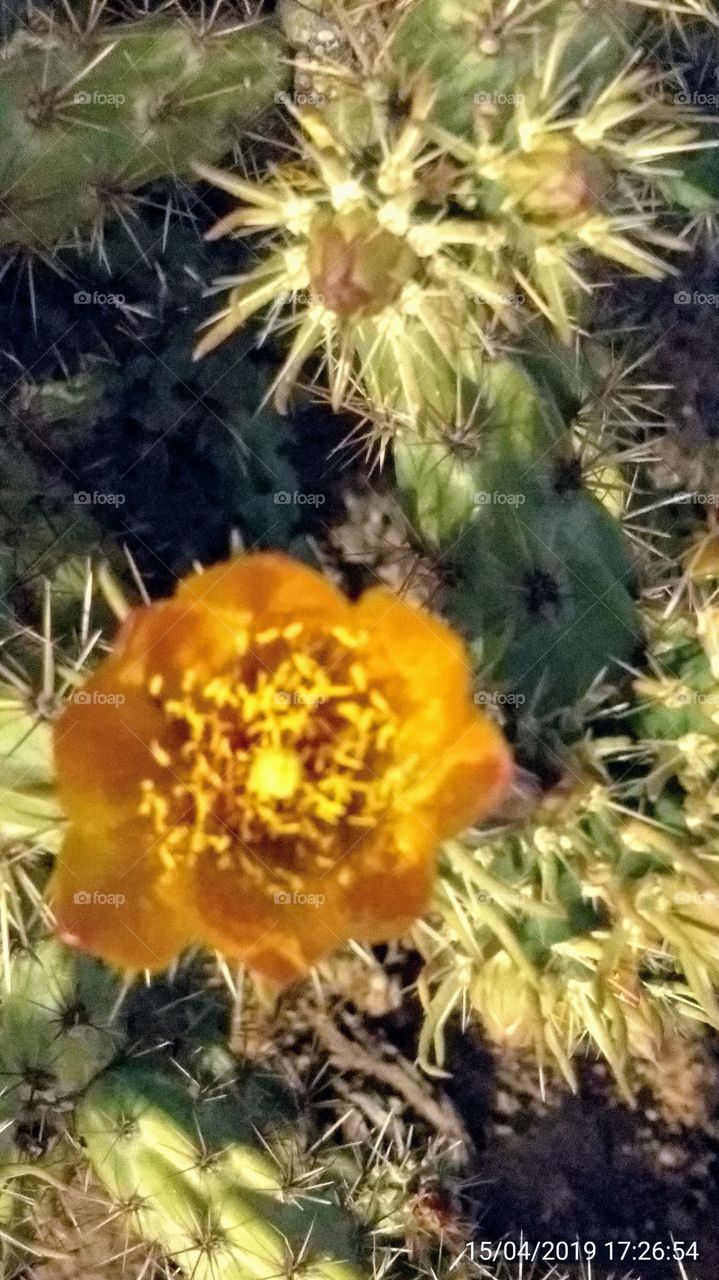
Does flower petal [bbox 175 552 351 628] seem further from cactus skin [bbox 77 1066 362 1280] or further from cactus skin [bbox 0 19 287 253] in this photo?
cactus skin [bbox 77 1066 362 1280]

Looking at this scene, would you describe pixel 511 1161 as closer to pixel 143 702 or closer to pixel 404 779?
pixel 404 779

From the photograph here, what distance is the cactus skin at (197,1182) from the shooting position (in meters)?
1.09

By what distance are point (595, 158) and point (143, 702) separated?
0.63 m

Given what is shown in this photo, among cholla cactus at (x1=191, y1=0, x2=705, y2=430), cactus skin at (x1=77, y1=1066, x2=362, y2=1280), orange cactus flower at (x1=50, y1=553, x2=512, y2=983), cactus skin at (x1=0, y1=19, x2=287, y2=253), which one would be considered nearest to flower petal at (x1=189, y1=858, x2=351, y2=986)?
orange cactus flower at (x1=50, y1=553, x2=512, y2=983)

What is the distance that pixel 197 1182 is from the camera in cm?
110

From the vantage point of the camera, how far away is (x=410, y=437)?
3.58 ft

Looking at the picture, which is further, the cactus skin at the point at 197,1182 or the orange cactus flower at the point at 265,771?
the cactus skin at the point at 197,1182

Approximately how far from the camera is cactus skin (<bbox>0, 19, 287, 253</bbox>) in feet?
3.22

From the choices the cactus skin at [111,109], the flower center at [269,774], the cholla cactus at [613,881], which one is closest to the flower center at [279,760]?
the flower center at [269,774]

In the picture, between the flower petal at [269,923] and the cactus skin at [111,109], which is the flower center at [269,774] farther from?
the cactus skin at [111,109]

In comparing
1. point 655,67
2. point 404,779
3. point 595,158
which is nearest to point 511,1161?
point 404,779

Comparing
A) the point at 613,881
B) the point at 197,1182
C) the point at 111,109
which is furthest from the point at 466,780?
the point at 111,109

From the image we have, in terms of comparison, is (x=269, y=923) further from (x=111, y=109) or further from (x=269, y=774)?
(x=111, y=109)

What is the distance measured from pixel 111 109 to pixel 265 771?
2.13 feet
